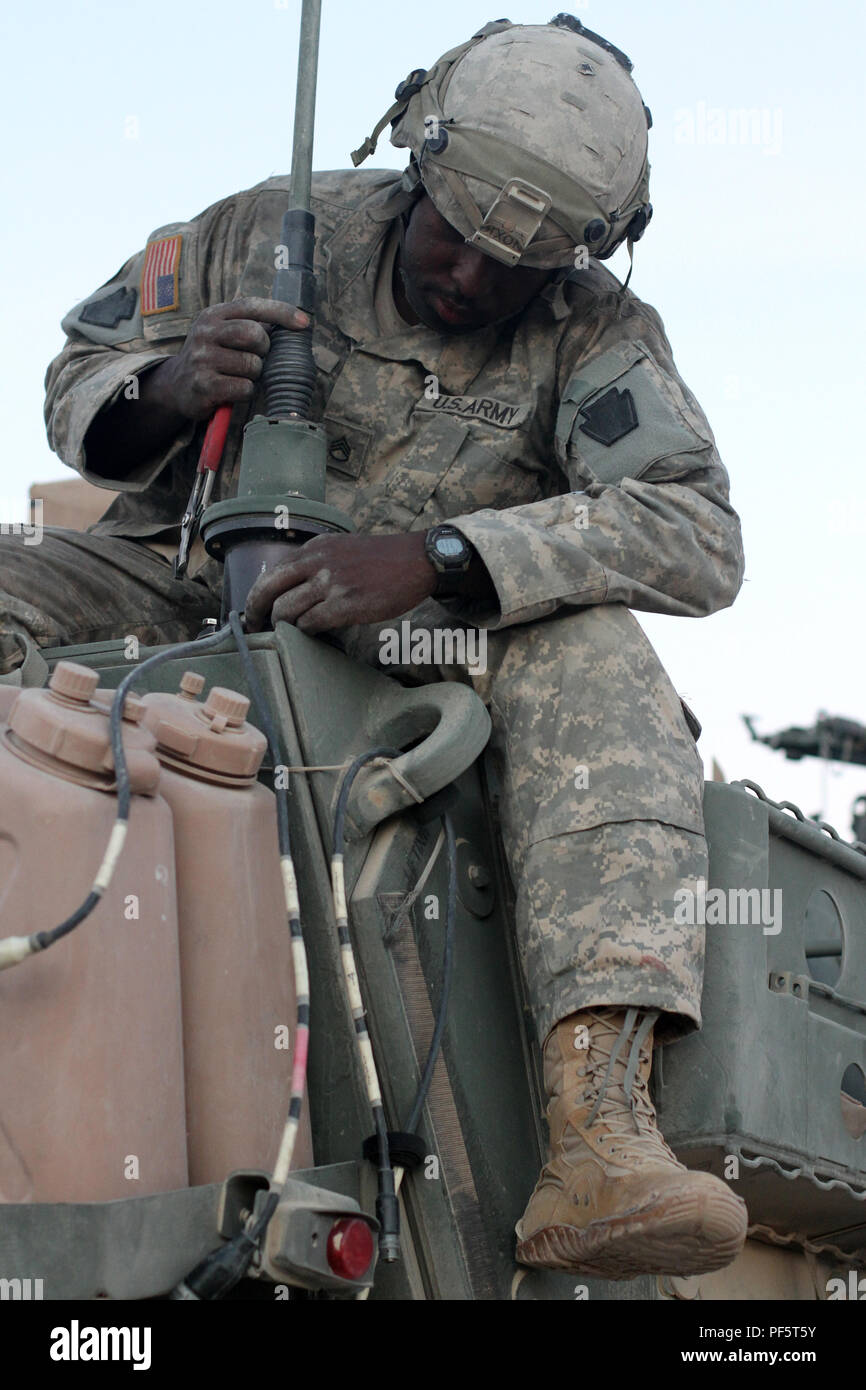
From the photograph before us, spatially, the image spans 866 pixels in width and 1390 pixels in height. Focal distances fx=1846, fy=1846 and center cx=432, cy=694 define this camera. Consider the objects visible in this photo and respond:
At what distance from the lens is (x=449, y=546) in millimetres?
2992

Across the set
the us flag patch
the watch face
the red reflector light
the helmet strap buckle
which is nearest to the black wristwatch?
the watch face

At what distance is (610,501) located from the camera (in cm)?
314

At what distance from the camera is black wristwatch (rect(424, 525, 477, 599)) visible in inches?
117

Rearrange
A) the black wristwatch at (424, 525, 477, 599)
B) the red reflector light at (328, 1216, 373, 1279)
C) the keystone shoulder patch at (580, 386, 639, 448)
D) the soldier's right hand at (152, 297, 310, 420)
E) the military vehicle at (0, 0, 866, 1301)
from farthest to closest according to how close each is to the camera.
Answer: the keystone shoulder patch at (580, 386, 639, 448)
the soldier's right hand at (152, 297, 310, 420)
the black wristwatch at (424, 525, 477, 599)
the red reflector light at (328, 1216, 373, 1279)
the military vehicle at (0, 0, 866, 1301)

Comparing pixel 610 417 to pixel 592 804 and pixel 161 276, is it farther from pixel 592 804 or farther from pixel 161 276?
pixel 161 276

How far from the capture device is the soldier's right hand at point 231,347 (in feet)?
10.6

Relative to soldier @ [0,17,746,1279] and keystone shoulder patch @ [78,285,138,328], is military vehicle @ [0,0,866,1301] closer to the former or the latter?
soldier @ [0,17,746,1279]

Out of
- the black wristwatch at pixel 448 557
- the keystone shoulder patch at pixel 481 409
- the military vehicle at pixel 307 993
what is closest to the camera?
the military vehicle at pixel 307 993

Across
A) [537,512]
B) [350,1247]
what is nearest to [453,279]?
[537,512]

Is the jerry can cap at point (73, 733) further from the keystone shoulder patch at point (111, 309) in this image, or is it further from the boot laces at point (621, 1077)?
the keystone shoulder patch at point (111, 309)

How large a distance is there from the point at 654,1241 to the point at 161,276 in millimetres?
2136

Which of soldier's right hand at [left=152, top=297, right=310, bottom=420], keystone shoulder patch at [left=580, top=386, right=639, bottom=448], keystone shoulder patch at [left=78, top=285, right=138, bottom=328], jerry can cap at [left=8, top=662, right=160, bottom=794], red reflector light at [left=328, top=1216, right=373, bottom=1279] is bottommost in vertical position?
red reflector light at [left=328, top=1216, right=373, bottom=1279]

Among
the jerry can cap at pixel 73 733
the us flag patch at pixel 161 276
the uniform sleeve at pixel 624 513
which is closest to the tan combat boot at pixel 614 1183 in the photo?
the uniform sleeve at pixel 624 513

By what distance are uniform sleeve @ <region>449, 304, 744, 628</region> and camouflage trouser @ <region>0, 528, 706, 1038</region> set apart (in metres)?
0.08
